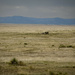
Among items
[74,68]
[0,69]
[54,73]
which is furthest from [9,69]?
Result: [74,68]

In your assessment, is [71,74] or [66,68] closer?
[71,74]

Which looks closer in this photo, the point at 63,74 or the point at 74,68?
the point at 63,74

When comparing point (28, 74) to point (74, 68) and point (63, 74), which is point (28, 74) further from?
point (74, 68)

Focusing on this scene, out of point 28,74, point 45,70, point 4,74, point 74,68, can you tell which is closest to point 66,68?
point 74,68

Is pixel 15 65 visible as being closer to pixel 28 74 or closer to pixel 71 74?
pixel 28 74

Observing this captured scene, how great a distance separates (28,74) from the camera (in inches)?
659

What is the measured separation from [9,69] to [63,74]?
4.24m

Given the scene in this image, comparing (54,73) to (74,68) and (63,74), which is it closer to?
(63,74)

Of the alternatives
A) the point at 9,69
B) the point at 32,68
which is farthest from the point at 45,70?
the point at 9,69

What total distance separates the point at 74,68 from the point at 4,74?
5851 mm

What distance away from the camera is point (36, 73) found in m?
17.1

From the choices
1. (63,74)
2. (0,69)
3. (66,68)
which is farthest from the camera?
(66,68)

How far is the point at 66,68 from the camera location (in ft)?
64.1

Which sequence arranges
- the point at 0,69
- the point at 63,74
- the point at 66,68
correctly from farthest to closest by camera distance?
the point at 66,68 < the point at 0,69 < the point at 63,74
